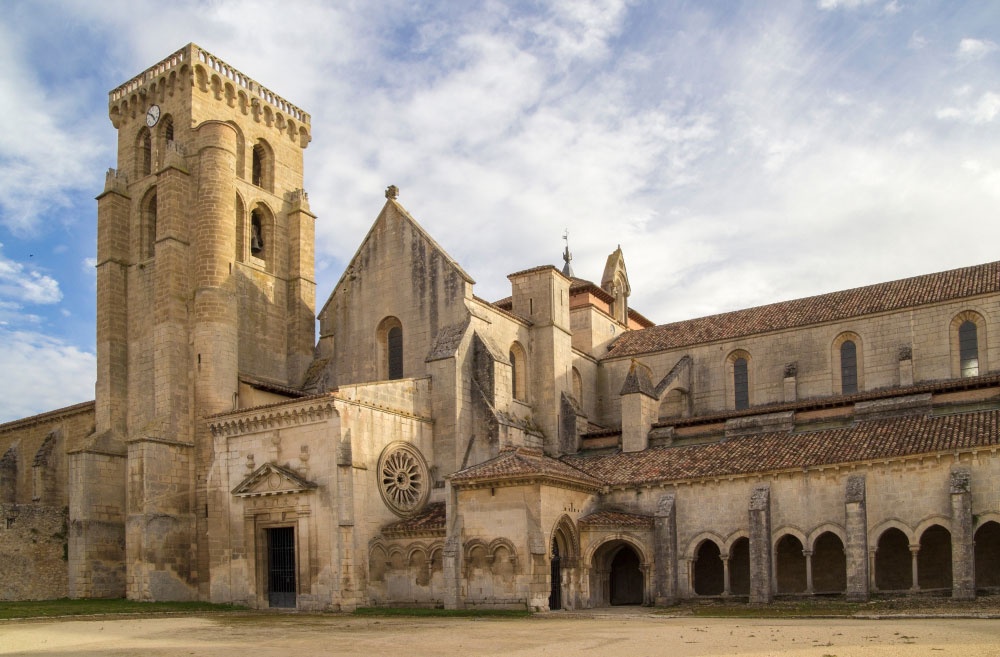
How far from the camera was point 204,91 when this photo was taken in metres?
41.7

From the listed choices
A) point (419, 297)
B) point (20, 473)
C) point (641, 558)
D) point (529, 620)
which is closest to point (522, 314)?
point (419, 297)

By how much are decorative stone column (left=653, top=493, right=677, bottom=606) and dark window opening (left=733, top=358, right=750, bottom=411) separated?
30.4 ft

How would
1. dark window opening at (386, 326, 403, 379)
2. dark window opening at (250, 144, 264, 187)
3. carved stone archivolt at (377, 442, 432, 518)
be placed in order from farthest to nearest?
dark window opening at (250, 144, 264, 187)
dark window opening at (386, 326, 403, 379)
carved stone archivolt at (377, 442, 432, 518)

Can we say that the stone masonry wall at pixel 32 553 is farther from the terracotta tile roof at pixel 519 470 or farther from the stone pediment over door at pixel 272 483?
the terracotta tile roof at pixel 519 470

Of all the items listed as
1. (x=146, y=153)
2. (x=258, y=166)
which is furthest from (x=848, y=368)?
(x=146, y=153)

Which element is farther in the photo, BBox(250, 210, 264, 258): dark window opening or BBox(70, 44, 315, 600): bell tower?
BBox(250, 210, 264, 258): dark window opening

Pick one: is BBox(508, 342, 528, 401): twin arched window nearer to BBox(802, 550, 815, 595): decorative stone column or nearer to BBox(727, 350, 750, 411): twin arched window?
BBox(727, 350, 750, 411): twin arched window

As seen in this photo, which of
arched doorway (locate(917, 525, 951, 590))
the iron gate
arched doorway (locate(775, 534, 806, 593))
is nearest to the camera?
arched doorway (locate(917, 525, 951, 590))

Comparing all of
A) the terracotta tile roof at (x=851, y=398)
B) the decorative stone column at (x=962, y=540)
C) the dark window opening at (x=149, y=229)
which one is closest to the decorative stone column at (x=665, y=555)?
the terracotta tile roof at (x=851, y=398)

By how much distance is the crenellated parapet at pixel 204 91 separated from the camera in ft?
136

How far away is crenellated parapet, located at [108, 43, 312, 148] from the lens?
41469 millimetres

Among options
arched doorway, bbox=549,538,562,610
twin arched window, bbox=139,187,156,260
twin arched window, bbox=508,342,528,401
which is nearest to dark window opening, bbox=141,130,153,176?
twin arched window, bbox=139,187,156,260

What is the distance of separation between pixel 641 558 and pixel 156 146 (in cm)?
2596

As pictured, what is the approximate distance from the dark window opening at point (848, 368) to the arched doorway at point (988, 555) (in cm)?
928
